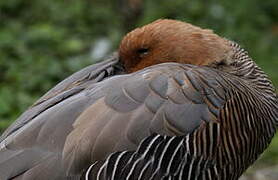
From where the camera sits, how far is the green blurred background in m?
7.70

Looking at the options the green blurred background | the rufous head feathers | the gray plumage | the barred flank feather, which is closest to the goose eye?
the rufous head feathers

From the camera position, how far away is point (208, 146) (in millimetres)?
4336

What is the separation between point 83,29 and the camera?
8922mm

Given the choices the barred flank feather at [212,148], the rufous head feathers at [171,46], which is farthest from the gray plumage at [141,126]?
the rufous head feathers at [171,46]

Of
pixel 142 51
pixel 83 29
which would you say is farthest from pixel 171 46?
pixel 83 29

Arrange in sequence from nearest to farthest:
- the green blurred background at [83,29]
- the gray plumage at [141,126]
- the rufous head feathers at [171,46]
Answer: the gray plumage at [141,126] < the rufous head feathers at [171,46] < the green blurred background at [83,29]

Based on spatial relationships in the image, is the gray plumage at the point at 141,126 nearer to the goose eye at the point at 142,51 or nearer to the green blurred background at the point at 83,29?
the goose eye at the point at 142,51

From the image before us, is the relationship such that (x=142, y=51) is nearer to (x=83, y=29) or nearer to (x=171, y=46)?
(x=171, y=46)

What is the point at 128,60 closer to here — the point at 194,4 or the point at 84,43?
the point at 84,43

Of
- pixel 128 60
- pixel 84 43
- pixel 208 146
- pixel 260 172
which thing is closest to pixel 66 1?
pixel 84 43

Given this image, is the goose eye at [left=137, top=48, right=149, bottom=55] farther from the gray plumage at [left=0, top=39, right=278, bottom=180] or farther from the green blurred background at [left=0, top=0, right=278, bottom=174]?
the green blurred background at [left=0, top=0, right=278, bottom=174]

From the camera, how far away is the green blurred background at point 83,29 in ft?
25.3

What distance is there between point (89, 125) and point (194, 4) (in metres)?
5.34

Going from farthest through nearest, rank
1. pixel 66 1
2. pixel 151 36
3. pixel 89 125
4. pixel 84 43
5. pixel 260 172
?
A: pixel 66 1
pixel 84 43
pixel 260 172
pixel 151 36
pixel 89 125
